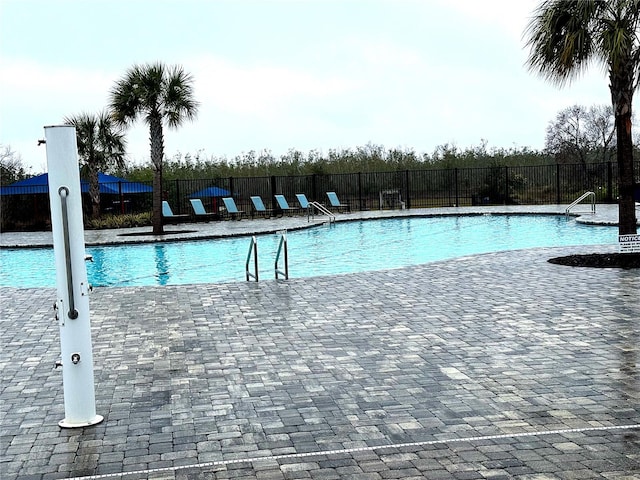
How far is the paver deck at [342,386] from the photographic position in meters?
3.88

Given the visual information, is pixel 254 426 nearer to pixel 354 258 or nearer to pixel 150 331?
pixel 150 331

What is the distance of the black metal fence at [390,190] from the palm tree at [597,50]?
17249 mm

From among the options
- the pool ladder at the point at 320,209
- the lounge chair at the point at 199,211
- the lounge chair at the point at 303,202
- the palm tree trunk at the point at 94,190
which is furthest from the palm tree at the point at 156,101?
the lounge chair at the point at 303,202

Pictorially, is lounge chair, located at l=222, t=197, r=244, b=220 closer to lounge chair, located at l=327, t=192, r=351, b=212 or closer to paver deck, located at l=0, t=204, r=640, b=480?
lounge chair, located at l=327, t=192, r=351, b=212

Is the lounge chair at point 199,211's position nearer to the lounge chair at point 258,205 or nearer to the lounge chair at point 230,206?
the lounge chair at point 230,206

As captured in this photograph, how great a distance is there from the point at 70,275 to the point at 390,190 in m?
29.7

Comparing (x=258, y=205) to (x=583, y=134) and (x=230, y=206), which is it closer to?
(x=230, y=206)

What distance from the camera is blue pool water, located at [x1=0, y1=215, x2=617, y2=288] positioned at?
14047mm

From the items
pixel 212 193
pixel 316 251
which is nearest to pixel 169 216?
pixel 212 193

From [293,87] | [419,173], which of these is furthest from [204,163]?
[293,87]

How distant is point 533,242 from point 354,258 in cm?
474

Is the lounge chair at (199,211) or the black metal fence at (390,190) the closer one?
the lounge chair at (199,211)

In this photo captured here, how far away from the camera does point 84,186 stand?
27453 millimetres

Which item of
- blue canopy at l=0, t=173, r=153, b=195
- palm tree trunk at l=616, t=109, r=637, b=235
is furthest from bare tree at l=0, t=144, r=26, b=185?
palm tree trunk at l=616, t=109, r=637, b=235
